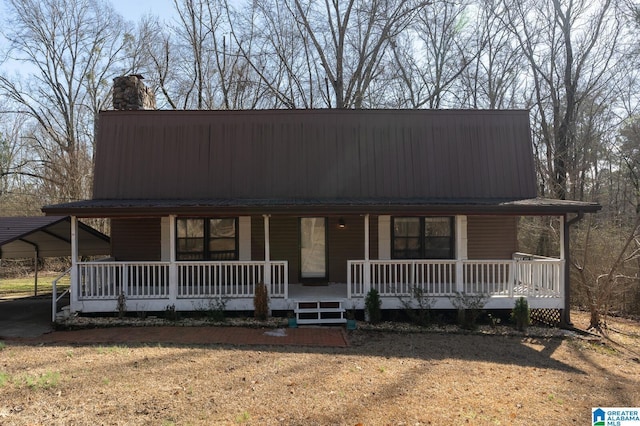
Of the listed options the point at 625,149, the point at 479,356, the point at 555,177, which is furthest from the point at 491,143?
the point at 625,149

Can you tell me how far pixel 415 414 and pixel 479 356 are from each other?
121 inches

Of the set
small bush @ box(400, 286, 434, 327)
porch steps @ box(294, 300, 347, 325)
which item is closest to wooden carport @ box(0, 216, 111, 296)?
porch steps @ box(294, 300, 347, 325)

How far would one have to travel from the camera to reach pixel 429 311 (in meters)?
9.10

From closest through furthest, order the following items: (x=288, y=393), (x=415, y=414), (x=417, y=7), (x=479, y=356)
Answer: (x=415, y=414) < (x=288, y=393) < (x=479, y=356) < (x=417, y=7)

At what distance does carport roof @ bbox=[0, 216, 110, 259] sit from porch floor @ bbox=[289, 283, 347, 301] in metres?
6.17

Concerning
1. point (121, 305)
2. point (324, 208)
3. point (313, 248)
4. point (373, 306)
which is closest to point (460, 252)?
point (373, 306)

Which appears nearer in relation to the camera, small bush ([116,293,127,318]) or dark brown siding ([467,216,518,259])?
small bush ([116,293,127,318])

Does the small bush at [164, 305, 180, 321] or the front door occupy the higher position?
the front door

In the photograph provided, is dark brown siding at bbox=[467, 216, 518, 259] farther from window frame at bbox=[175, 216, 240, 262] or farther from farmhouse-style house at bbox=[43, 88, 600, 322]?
window frame at bbox=[175, 216, 240, 262]

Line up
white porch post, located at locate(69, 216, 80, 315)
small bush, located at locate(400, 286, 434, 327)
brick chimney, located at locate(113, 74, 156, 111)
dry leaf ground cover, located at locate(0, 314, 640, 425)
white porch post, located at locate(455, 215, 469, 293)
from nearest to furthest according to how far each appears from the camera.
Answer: dry leaf ground cover, located at locate(0, 314, 640, 425) < white porch post, located at locate(69, 216, 80, 315) < small bush, located at locate(400, 286, 434, 327) < white porch post, located at locate(455, 215, 469, 293) < brick chimney, located at locate(113, 74, 156, 111)

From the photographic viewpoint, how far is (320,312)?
884 centimetres

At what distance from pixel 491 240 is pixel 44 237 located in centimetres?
1276

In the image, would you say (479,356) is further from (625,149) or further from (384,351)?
(625,149)

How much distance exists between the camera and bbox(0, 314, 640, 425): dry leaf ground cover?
438 centimetres
